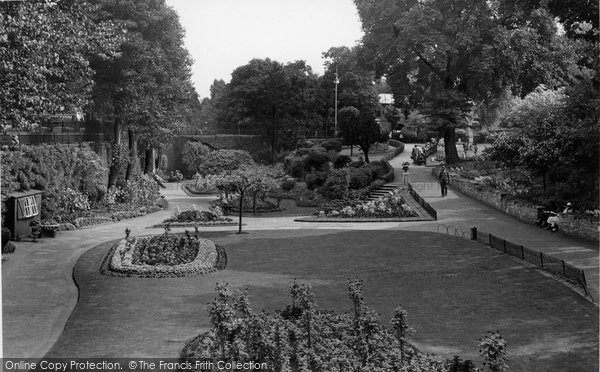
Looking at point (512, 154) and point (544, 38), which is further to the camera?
point (544, 38)

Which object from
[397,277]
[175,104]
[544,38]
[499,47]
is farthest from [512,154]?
[175,104]

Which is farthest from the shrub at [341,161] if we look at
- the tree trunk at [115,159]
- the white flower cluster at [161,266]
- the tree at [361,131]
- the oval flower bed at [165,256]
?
the white flower cluster at [161,266]

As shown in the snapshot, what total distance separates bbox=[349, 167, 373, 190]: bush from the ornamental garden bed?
18.1 meters

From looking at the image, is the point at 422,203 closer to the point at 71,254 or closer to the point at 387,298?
the point at 387,298

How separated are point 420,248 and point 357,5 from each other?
2878 cm

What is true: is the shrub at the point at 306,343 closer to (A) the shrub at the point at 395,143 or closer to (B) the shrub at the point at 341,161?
(B) the shrub at the point at 341,161

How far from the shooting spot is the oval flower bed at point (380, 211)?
3362 centimetres

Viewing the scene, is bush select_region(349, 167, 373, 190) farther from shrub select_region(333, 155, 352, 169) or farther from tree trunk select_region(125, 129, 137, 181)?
tree trunk select_region(125, 129, 137, 181)

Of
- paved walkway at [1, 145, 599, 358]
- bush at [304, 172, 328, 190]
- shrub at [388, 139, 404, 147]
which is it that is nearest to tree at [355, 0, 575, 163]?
paved walkway at [1, 145, 599, 358]

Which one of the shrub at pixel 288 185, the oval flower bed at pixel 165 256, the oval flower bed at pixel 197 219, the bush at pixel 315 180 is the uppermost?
the bush at pixel 315 180

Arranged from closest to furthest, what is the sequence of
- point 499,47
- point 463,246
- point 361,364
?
point 361,364 → point 463,246 → point 499,47

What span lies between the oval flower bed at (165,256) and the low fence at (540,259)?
10.6 meters

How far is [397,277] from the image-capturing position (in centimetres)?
2030

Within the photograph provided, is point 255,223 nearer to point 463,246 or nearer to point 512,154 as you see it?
point 463,246
